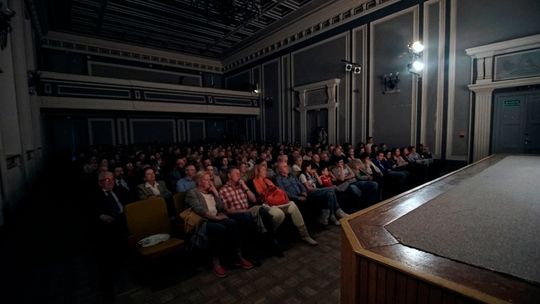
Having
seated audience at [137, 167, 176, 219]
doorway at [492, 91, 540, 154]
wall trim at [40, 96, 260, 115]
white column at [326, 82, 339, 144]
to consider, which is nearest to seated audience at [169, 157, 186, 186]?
seated audience at [137, 167, 176, 219]

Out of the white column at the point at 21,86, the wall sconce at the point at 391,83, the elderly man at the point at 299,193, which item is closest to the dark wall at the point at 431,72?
the wall sconce at the point at 391,83

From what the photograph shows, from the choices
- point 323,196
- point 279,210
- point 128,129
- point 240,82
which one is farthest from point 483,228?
point 240,82

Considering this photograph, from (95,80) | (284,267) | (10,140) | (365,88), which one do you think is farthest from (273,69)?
(284,267)

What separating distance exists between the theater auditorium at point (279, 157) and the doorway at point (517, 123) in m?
0.03

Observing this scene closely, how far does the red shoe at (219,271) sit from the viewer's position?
2.48m

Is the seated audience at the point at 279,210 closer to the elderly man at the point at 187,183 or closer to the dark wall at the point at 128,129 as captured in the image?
the elderly man at the point at 187,183

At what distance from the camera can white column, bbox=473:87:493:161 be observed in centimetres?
579

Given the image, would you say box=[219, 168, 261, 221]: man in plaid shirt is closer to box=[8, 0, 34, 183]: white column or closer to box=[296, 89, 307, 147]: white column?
box=[8, 0, 34, 183]: white column

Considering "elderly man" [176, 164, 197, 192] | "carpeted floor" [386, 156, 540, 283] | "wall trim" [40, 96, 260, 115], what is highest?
"wall trim" [40, 96, 260, 115]

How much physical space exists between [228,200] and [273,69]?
9703mm

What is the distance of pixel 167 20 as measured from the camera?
995cm

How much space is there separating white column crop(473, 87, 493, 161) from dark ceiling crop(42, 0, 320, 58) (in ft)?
19.6

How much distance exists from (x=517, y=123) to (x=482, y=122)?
61cm

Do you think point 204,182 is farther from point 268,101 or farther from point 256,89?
point 256,89
